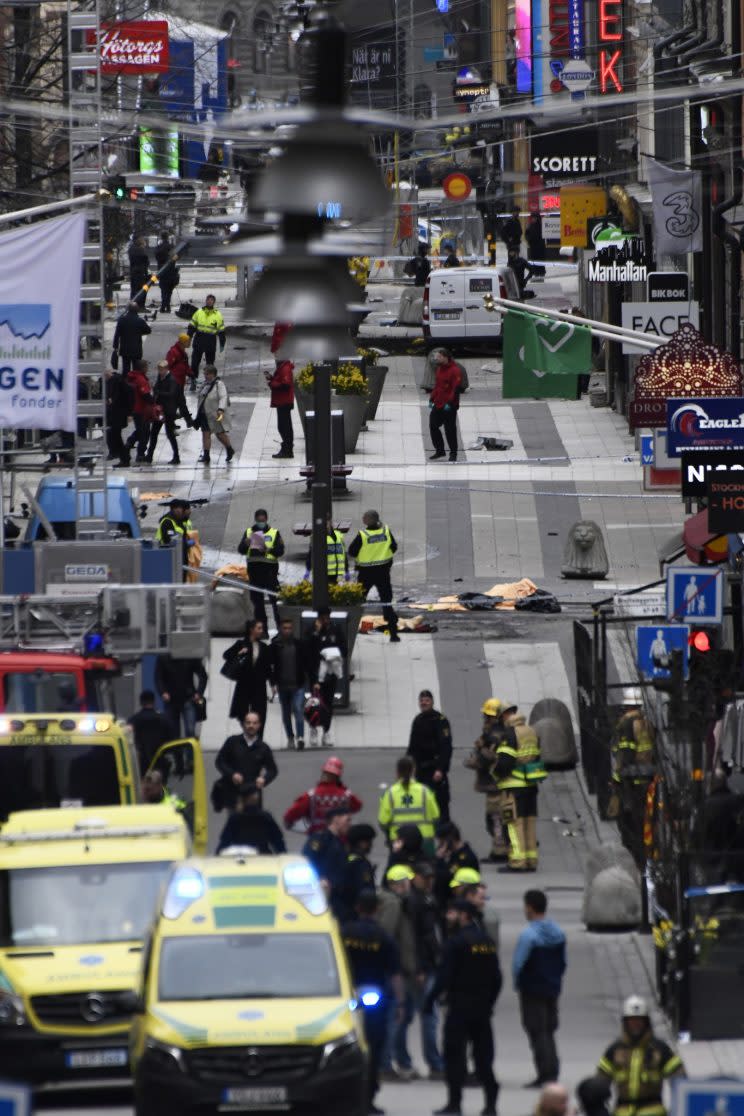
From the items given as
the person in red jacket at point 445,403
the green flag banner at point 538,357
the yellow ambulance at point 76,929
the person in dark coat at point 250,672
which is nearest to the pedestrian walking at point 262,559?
the person in dark coat at point 250,672

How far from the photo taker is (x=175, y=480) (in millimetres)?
37750

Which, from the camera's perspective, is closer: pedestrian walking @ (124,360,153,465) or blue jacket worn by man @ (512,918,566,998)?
blue jacket worn by man @ (512,918,566,998)

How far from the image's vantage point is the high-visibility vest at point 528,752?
20.3 meters

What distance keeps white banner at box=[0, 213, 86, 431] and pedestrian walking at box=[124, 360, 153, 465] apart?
49.2 feet

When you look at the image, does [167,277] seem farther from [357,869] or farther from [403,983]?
[403,983]

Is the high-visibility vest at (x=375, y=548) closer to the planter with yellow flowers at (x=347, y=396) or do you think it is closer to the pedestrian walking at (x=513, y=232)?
the planter with yellow flowers at (x=347, y=396)

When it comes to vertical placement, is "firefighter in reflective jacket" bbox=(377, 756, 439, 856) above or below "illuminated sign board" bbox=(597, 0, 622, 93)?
below

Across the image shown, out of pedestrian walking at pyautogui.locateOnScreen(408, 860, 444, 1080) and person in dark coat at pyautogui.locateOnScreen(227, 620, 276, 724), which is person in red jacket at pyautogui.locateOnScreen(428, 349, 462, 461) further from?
pedestrian walking at pyautogui.locateOnScreen(408, 860, 444, 1080)

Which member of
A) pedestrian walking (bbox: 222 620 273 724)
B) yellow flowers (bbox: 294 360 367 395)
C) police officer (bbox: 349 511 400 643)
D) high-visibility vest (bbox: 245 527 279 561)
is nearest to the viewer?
pedestrian walking (bbox: 222 620 273 724)

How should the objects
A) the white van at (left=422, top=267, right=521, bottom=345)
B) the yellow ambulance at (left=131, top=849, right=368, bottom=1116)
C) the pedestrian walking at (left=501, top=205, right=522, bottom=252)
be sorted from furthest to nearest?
the pedestrian walking at (left=501, top=205, right=522, bottom=252) → the white van at (left=422, top=267, right=521, bottom=345) → the yellow ambulance at (left=131, top=849, right=368, bottom=1116)

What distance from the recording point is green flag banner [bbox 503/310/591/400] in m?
32.5

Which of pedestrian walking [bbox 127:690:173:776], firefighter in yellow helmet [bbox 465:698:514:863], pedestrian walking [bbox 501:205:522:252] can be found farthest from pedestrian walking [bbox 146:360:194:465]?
pedestrian walking [bbox 501:205:522:252]

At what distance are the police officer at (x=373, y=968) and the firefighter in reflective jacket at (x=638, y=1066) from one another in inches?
90.0

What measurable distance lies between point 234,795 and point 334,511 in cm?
1561
